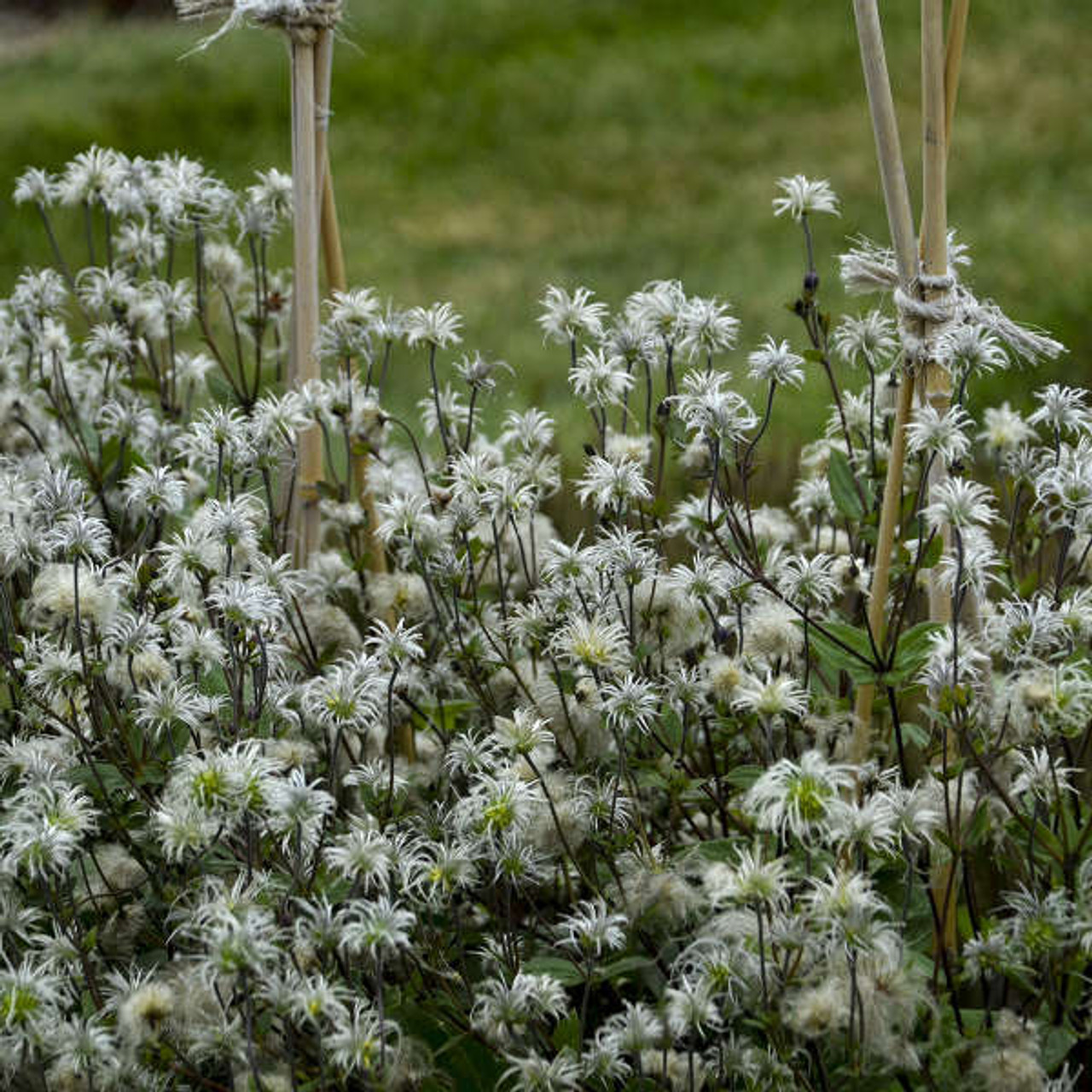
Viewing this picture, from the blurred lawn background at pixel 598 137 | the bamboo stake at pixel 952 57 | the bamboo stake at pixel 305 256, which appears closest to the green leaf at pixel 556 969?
the bamboo stake at pixel 305 256

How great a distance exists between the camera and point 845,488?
248 centimetres

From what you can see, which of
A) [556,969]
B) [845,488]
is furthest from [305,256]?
[556,969]

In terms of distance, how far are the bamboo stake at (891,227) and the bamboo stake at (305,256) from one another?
Answer: 40.0 inches

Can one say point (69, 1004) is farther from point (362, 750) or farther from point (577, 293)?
point (577, 293)

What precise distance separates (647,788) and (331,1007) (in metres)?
0.92

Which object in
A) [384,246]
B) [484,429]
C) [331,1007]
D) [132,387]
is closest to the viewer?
[331,1007]

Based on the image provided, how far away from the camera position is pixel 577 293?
2547 millimetres

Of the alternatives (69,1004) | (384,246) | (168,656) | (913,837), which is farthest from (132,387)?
(384,246)

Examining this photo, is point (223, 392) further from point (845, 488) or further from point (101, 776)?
point (845, 488)

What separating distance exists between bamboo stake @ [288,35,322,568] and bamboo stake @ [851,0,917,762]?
1.02 meters

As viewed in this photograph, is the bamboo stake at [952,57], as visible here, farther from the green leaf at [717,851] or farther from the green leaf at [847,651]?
the green leaf at [717,851]

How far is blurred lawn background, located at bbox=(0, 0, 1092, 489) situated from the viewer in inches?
349

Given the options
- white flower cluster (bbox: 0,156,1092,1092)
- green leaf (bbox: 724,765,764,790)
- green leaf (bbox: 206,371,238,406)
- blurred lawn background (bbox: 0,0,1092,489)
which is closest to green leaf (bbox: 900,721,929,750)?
white flower cluster (bbox: 0,156,1092,1092)

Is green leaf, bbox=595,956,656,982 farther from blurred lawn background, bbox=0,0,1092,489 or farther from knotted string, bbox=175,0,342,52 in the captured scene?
blurred lawn background, bbox=0,0,1092,489
